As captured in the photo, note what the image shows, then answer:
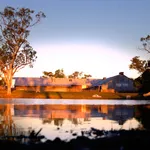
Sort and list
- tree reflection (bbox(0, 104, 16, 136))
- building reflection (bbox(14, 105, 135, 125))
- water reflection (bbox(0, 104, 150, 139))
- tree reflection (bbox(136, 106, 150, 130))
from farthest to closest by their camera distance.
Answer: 1. building reflection (bbox(14, 105, 135, 125))
2. tree reflection (bbox(136, 106, 150, 130))
3. water reflection (bbox(0, 104, 150, 139))
4. tree reflection (bbox(0, 104, 16, 136))

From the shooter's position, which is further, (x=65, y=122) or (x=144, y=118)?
(x=144, y=118)

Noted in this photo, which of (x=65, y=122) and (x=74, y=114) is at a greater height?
(x=74, y=114)

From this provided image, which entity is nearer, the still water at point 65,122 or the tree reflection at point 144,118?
the still water at point 65,122

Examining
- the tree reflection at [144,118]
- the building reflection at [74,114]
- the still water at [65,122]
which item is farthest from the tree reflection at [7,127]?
the tree reflection at [144,118]

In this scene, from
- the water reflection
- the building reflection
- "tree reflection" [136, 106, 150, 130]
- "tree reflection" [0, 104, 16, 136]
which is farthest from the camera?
the building reflection

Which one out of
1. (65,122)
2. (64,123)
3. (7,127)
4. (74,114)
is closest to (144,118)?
(74,114)

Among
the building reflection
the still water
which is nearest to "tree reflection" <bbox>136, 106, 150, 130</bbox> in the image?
the still water

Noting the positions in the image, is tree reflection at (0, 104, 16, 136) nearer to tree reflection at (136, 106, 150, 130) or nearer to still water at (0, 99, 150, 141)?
still water at (0, 99, 150, 141)

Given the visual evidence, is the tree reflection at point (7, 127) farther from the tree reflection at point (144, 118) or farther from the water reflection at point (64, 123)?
the tree reflection at point (144, 118)

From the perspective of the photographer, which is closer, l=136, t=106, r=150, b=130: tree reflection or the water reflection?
the water reflection

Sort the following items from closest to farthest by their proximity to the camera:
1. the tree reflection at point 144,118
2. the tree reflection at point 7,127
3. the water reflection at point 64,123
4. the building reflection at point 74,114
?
the tree reflection at point 7,127 → the water reflection at point 64,123 → the tree reflection at point 144,118 → the building reflection at point 74,114

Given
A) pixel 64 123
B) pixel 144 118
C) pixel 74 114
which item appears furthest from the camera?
pixel 74 114

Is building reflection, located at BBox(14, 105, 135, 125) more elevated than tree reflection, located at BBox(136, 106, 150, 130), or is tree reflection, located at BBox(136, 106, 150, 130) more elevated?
building reflection, located at BBox(14, 105, 135, 125)

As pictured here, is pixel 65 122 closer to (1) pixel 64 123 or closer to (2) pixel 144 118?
(1) pixel 64 123
